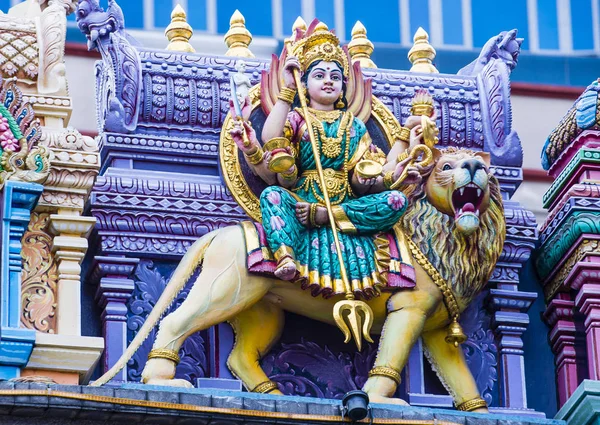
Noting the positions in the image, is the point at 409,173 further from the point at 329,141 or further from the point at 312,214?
the point at 312,214

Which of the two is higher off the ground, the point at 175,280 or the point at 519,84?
the point at 519,84

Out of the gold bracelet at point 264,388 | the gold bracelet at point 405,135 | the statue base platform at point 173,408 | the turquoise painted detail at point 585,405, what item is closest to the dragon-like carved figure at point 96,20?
the gold bracelet at point 405,135

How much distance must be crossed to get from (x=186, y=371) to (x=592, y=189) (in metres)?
3.67

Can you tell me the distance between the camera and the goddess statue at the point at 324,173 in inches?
817

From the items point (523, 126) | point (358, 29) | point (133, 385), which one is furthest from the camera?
point (523, 126)

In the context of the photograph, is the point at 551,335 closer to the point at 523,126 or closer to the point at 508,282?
the point at 508,282

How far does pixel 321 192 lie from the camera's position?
69.4 ft

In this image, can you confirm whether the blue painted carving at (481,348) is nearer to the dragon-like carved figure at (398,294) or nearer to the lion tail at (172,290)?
the dragon-like carved figure at (398,294)

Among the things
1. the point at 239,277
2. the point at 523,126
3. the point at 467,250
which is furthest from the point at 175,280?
the point at 523,126

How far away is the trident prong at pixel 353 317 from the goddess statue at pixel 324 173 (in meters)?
0.15

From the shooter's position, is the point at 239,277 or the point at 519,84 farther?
the point at 519,84

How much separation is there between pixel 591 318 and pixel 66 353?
4.55 m

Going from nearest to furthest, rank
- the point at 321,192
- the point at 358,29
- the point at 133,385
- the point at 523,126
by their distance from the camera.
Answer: the point at 133,385
the point at 321,192
the point at 358,29
the point at 523,126

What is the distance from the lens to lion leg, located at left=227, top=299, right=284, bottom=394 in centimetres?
2078
